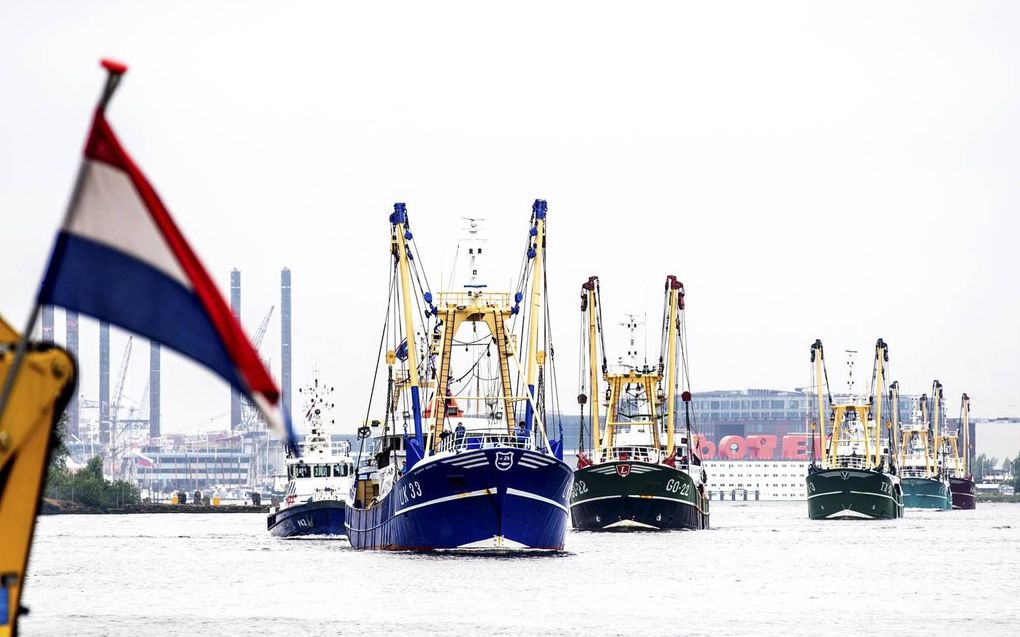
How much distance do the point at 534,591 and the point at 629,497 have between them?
5867 cm

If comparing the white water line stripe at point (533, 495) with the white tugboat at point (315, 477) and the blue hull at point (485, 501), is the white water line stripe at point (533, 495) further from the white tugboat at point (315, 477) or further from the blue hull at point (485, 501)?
the white tugboat at point (315, 477)

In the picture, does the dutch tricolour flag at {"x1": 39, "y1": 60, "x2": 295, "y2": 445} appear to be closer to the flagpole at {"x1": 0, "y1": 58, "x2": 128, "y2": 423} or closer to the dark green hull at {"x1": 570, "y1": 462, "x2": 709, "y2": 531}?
the flagpole at {"x1": 0, "y1": 58, "x2": 128, "y2": 423}

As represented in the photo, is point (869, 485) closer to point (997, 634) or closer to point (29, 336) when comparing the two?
point (997, 634)

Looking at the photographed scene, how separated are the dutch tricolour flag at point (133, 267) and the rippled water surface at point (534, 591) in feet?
89.5

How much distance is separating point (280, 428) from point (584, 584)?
46.1 m

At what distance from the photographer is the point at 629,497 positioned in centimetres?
11344

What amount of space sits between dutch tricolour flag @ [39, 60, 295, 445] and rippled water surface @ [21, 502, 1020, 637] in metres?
27.3

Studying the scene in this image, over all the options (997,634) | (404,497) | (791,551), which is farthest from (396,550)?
(997,634)

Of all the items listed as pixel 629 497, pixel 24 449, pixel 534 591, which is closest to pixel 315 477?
pixel 629 497

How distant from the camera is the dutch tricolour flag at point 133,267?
14961 millimetres

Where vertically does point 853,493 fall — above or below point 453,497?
below

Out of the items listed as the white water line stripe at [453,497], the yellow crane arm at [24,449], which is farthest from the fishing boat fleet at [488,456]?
the yellow crane arm at [24,449]

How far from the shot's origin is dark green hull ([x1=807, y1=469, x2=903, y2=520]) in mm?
155250

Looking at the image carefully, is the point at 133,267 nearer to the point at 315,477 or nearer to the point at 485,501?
the point at 485,501
